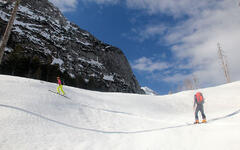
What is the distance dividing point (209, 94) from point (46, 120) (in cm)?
2158

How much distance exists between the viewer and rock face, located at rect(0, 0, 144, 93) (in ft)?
144

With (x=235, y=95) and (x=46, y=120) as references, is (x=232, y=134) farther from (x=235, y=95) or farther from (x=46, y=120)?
(x=235, y=95)

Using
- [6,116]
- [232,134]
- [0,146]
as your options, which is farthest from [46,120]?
[232,134]

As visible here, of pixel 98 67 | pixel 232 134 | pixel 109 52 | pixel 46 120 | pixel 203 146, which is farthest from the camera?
pixel 109 52

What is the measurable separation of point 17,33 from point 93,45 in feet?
137

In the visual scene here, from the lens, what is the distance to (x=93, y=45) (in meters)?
84.1

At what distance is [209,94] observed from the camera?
20.0m

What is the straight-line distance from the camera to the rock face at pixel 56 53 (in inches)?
1729

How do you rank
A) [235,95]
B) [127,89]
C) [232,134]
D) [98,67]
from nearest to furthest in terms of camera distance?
[232,134] < [235,95] < [98,67] < [127,89]

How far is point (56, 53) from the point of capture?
57.4m

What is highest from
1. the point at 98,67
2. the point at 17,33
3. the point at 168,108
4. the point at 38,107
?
the point at 17,33

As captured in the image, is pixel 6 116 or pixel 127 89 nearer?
pixel 6 116

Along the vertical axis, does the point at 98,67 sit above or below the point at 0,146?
above

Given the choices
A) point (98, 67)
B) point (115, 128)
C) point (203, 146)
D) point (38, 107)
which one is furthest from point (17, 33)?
point (203, 146)
